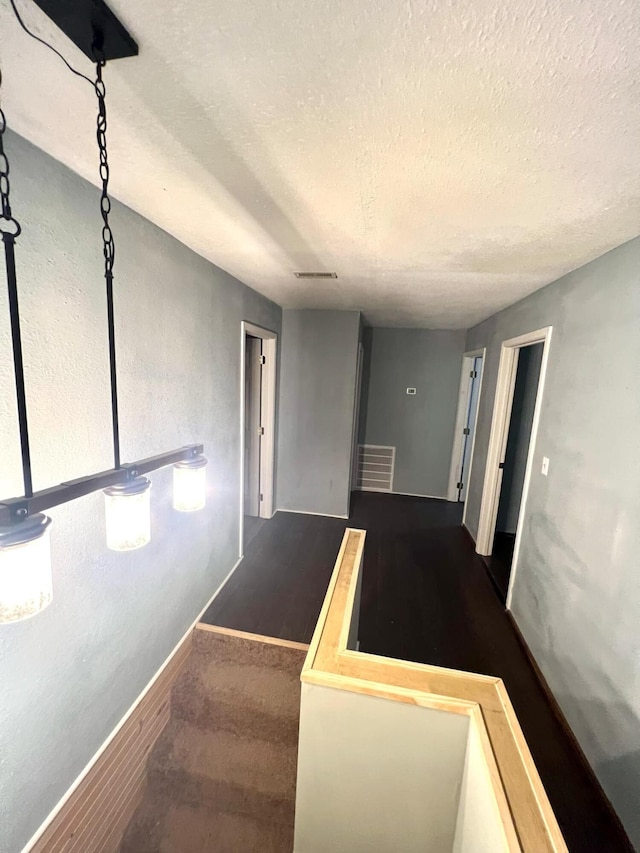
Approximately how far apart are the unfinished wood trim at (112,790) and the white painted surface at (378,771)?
89 centimetres

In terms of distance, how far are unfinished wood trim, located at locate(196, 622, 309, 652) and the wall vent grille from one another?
10.7ft

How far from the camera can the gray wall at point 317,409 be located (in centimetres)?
384

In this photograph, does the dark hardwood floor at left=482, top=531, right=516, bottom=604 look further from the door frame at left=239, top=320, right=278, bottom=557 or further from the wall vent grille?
the door frame at left=239, top=320, right=278, bottom=557

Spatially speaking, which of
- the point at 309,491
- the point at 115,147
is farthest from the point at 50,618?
the point at 309,491

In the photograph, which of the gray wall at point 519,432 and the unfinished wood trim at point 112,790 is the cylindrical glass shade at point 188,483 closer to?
the unfinished wood trim at point 112,790

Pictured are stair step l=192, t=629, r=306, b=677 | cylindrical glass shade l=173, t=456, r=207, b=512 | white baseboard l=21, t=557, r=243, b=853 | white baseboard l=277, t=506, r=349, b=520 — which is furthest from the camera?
white baseboard l=277, t=506, r=349, b=520

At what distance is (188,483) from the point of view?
1354 millimetres

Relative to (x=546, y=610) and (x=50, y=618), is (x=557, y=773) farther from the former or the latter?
(x=50, y=618)

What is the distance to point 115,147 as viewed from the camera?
107cm

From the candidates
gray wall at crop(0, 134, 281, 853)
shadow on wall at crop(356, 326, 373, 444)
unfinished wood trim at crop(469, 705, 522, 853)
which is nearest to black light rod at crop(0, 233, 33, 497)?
gray wall at crop(0, 134, 281, 853)

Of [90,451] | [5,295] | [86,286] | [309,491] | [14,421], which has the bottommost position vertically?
[309,491]

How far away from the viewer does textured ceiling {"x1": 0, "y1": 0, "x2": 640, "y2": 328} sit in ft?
2.18

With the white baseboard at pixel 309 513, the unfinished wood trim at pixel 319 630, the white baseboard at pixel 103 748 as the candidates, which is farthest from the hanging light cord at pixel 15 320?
the white baseboard at pixel 309 513

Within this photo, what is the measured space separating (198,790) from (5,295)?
2.22 meters
